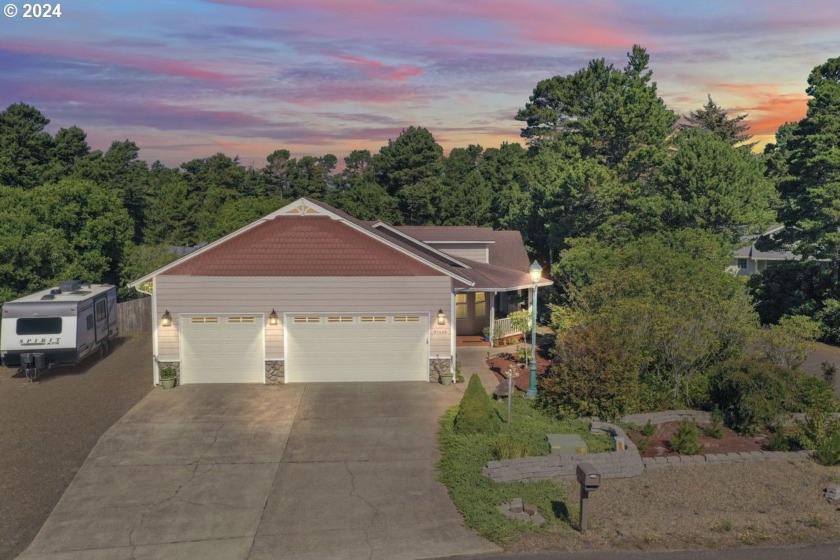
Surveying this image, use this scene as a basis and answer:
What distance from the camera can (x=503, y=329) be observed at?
28281mm

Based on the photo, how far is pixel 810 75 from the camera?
31266mm

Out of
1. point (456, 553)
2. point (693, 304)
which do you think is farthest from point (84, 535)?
point (693, 304)

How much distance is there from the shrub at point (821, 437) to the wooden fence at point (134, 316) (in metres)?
28.0

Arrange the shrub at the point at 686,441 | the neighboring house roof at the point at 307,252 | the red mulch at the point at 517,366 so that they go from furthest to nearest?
the red mulch at the point at 517,366, the neighboring house roof at the point at 307,252, the shrub at the point at 686,441

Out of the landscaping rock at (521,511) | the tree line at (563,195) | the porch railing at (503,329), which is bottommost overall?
the landscaping rock at (521,511)

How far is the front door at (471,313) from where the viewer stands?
29.8 metres

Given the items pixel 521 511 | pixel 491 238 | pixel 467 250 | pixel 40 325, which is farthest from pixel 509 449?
pixel 491 238

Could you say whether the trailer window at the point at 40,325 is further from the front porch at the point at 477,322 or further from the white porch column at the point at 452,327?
the front porch at the point at 477,322

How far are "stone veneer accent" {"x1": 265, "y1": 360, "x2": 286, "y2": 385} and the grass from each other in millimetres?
6211

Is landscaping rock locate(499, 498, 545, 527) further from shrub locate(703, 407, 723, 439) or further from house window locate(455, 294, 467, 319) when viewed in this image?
house window locate(455, 294, 467, 319)

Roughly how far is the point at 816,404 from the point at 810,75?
2094 centimetres

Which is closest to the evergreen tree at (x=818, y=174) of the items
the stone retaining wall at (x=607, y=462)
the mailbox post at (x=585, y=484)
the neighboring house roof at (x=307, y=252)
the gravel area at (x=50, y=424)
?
the neighboring house roof at (x=307, y=252)

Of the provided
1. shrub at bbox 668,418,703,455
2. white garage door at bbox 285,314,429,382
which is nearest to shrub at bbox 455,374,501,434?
shrub at bbox 668,418,703,455

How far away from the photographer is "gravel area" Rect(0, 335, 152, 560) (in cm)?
1249
